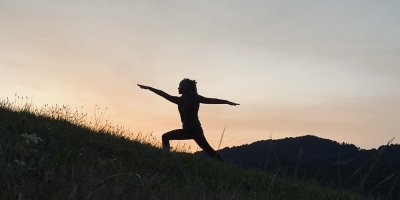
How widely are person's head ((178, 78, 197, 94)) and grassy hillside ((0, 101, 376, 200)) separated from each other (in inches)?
136

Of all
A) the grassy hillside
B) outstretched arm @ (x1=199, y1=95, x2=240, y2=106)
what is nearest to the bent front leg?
outstretched arm @ (x1=199, y1=95, x2=240, y2=106)

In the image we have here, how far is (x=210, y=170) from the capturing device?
9.05 metres

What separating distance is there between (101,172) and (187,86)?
10.2 metres

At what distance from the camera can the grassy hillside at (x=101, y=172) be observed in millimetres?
3516

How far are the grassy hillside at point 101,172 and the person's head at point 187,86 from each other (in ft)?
11.3

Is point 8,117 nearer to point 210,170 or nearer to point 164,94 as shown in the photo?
point 210,170

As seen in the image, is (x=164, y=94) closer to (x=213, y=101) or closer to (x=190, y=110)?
(x=190, y=110)

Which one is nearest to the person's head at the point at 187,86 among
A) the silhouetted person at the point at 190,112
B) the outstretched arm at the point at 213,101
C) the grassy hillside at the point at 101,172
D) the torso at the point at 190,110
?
the silhouetted person at the point at 190,112

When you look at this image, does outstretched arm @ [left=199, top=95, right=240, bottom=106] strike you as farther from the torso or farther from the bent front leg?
the bent front leg

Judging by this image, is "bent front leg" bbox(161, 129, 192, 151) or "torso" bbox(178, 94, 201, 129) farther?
"torso" bbox(178, 94, 201, 129)

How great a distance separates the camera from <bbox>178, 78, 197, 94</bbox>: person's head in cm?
1474

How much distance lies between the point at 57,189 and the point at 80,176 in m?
0.60

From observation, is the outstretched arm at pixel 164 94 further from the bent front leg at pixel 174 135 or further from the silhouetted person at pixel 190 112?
the bent front leg at pixel 174 135

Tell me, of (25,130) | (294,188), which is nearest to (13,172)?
(25,130)
